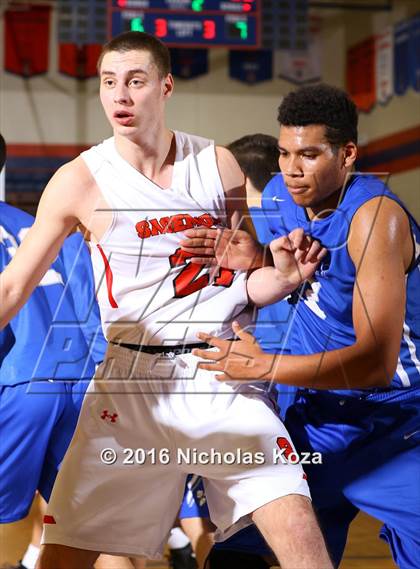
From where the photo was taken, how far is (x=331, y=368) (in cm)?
224

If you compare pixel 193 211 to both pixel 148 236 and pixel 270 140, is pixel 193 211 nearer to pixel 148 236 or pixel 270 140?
pixel 148 236

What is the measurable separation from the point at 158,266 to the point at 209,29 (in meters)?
4.82

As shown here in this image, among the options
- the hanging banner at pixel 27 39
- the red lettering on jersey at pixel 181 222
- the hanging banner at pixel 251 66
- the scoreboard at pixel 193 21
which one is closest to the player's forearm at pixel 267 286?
the red lettering on jersey at pixel 181 222

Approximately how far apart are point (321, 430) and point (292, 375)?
32cm

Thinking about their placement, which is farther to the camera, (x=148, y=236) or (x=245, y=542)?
(x=245, y=542)

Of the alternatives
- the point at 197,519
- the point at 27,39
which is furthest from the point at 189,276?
the point at 27,39

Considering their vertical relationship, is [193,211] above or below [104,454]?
above

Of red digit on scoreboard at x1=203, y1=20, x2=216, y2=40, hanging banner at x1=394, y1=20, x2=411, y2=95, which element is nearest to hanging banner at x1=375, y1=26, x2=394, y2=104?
hanging banner at x1=394, y1=20, x2=411, y2=95

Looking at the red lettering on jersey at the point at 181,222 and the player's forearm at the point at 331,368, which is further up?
the red lettering on jersey at the point at 181,222

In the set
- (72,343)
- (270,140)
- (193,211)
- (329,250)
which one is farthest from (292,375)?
(270,140)

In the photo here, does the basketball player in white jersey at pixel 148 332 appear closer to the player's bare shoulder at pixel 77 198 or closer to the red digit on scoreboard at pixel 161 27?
the player's bare shoulder at pixel 77 198

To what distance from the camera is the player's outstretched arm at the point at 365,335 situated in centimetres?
218

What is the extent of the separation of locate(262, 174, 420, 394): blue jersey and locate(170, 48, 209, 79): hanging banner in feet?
21.8

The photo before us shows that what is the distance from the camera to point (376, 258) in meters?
2.19
